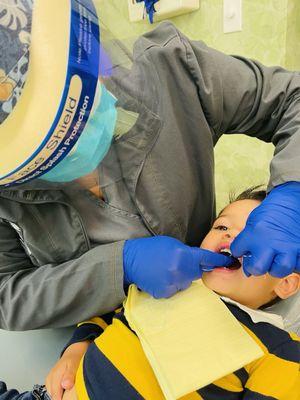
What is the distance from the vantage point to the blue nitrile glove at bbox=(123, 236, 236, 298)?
28.6 inches

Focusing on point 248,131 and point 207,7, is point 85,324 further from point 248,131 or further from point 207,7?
point 207,7

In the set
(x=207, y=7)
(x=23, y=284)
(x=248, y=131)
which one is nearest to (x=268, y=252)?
(x=248, y=131)

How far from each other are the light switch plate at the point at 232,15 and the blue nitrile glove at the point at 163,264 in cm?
100

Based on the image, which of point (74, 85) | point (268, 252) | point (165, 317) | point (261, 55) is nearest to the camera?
point (74, 85)

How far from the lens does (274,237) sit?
653 millimetres

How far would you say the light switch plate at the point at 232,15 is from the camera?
133 cm

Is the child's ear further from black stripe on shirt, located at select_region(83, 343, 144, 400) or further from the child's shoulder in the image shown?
black stripe on shirt, located at select_region(83, 343, 144, 400)

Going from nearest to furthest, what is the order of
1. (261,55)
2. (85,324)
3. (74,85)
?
(74,85)
(85,324)
(261,55)

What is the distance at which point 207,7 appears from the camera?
1410mm

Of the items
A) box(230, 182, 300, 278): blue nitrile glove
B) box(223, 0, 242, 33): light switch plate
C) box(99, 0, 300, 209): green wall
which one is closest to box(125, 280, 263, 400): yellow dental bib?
box(230, 182, 300, 278): blue nitrile glove

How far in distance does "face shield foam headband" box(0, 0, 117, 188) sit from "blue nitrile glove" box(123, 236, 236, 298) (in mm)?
311

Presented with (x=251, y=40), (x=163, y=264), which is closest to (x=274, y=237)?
(x=163, y=264)

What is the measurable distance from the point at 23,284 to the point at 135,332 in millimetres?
262

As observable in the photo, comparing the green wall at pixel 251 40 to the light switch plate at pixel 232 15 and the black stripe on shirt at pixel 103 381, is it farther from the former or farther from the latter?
the black stripe on shirt at pixel 103 381
